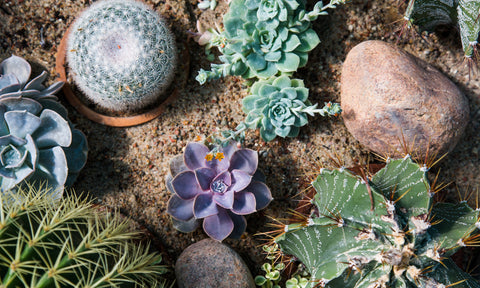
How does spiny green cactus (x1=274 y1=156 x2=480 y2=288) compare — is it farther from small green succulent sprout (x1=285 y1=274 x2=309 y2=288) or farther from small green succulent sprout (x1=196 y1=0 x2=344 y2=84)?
small green succulent sprout (x1=196 y1=0 x2=344 y2=84)

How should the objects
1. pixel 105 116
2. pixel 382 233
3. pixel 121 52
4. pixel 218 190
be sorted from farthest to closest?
pixel 105 116 < pixel 218 190 < pixel 121 52 < pixel 382 233

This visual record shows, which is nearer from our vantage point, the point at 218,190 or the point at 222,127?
the point at 218,190

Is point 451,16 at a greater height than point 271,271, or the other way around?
point 451,16

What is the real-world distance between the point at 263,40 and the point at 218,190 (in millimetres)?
988

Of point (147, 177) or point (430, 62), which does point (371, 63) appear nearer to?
point (430, 62)

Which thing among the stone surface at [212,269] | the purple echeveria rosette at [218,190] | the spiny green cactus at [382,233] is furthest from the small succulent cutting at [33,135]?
the spiny green cactus at [382,233]

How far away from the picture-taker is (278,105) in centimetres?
253

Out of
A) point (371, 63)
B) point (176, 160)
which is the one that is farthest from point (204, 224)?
point (371, 63)

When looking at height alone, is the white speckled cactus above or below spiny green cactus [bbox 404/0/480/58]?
below

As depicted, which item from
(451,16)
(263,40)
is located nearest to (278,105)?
(263,40)

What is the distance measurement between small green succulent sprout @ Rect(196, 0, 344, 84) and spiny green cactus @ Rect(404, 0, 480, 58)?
587 millimetres

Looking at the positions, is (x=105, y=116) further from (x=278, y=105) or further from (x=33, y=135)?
(x=278, y=105)

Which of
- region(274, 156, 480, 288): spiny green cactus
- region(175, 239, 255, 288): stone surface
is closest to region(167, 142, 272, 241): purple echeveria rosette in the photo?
region(175, 239, 255, 288): stone surface

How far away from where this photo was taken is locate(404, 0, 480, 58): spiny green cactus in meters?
2.17
